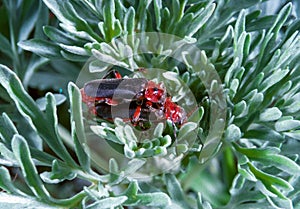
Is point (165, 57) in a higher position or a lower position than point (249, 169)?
higher

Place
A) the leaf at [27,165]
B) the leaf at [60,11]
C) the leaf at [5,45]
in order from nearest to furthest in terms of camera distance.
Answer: the leaf at [27,165]
the leaf at [60,11]
the leaf at [5,45]

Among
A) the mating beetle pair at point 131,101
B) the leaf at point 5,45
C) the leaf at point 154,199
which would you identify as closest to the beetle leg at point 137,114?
the mating beetle pair at point 131,101

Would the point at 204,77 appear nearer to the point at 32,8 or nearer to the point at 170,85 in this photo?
the point at 170,85

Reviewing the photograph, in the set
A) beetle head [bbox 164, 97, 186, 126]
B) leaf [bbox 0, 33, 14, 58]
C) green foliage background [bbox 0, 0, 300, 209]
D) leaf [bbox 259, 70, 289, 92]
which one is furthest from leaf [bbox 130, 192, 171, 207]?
leaf [bbox 0, 33, 14, 58]

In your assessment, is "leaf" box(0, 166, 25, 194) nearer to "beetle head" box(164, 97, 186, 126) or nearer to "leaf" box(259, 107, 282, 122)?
"beetle head" box(164, 97, 186, 126)

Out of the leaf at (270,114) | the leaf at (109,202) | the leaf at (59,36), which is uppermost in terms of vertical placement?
the leaf at (59,36)

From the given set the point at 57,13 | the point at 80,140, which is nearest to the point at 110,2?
the point at 57,13

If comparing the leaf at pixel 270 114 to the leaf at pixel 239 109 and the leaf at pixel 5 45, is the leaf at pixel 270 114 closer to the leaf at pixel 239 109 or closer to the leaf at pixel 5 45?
the leaf at pixel 239 109

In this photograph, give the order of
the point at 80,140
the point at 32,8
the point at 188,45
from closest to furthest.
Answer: the point at 80,140
the point at 188,45
the point at 32,8
